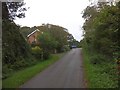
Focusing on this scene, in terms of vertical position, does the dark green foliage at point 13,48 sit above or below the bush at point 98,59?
above

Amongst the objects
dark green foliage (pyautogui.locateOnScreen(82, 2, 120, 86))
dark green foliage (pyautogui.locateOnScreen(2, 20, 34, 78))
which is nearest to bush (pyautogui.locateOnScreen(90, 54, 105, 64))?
dark green foliage (pyautogui.locateOnScreen(82, 2, 120, 86))

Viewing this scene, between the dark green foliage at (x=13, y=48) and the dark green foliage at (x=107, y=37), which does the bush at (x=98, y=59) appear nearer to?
the dark green foliage at (x=107, y=37)

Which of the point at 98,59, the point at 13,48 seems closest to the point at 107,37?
the point at 98,59

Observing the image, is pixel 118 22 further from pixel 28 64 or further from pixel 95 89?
pixel 28 64

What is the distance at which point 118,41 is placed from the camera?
2586 centimetres

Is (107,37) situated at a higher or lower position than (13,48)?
higher

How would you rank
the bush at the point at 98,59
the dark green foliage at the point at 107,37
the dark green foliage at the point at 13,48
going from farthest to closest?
the bush at the point at 98,59, the dark green foliage at the point at 13,48, the dark green foliage at the point at 107,37

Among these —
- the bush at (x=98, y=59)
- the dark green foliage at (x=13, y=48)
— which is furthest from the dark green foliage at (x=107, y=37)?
the dark green foliage at (x=13, y=48)

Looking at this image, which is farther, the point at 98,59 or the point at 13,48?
the point at 13,48

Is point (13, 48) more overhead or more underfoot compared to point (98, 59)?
more overhead

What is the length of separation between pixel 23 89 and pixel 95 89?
4.02 meters

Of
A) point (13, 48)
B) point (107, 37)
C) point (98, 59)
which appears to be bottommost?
point (98, 59)

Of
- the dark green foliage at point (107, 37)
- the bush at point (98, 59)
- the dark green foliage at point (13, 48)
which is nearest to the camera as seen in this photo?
the dark green foliage at point (107, 37)

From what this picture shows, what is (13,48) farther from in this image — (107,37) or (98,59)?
(107,37)
